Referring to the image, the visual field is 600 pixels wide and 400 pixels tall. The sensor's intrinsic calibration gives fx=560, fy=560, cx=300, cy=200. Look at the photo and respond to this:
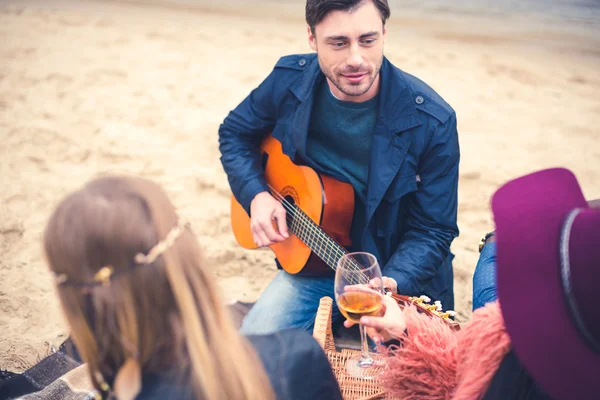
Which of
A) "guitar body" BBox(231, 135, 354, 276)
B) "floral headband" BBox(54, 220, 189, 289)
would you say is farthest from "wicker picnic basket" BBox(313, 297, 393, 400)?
"floral headband" BBox(54, 220, 189, 289)

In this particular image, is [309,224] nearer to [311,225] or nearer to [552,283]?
[311,225]

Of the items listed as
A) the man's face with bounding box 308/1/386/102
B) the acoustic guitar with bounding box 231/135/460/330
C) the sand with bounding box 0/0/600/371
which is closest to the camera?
the man's face with bounding box 308/1/386/102

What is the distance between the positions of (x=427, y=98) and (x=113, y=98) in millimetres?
3800

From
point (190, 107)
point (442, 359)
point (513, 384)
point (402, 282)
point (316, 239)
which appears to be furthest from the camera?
point (190, 107)

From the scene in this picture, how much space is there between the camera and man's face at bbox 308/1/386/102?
246cm

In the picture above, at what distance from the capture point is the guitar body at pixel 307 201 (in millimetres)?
2611

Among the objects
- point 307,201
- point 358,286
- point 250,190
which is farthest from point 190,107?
point 358,286

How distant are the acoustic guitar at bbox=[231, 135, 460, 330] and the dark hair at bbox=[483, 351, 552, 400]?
116cm

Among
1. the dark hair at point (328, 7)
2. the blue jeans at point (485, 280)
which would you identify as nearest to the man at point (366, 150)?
the dark hair at point (328, 7)

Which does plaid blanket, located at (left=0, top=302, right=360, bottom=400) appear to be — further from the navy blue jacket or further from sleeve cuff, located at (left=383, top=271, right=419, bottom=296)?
the navy blue jacket

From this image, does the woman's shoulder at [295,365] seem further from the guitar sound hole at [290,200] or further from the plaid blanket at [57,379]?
the guitar sound hole at [290,200]

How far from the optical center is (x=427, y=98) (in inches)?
100

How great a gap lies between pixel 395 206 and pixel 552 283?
55.0 inches

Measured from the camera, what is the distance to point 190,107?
541cm
